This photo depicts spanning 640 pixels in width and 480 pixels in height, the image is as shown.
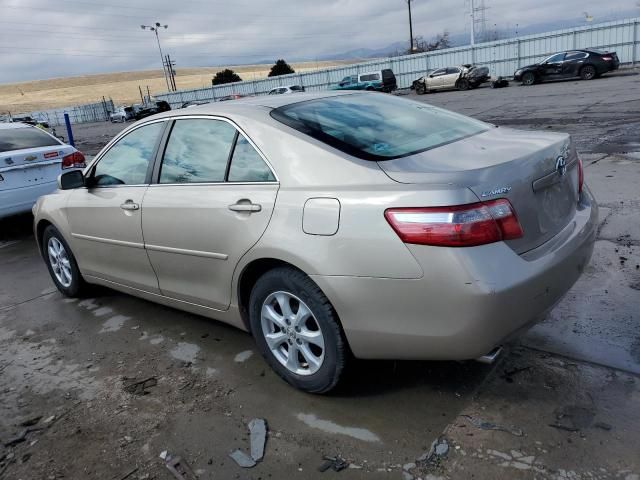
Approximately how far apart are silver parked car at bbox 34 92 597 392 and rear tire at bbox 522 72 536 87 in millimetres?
25949

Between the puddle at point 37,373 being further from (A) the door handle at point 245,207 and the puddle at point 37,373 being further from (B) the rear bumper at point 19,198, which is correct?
(B) the rear bumper at point 19,198

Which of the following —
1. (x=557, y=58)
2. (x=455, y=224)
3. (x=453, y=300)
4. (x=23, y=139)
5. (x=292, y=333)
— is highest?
(x=23, y=139)

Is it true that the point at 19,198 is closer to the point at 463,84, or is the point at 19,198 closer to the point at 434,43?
the point at 463,84

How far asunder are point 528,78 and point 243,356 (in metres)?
27.2

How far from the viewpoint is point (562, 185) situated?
9.65ft

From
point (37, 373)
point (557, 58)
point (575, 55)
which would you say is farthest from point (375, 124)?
point (557, 58)

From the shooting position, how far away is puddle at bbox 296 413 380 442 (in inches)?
107

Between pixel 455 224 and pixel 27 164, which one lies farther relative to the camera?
pixel 27 164

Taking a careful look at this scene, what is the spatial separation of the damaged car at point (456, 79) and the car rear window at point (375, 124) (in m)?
29.2

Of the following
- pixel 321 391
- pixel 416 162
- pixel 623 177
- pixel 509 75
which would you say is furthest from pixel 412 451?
pixel 509 75

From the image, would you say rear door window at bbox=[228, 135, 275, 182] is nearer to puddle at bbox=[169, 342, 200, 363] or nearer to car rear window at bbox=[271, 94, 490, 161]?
car rear window at bbox=[271, 94, 490, 161]

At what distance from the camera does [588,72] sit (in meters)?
25.4

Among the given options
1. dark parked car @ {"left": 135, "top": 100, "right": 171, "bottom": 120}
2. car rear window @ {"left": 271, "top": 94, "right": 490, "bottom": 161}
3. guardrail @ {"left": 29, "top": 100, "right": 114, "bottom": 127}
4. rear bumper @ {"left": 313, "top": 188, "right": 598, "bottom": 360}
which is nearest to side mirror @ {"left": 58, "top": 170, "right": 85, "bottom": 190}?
car rear window @ {"left": 271, "top": 94, "right": 490, "bottom": 161}

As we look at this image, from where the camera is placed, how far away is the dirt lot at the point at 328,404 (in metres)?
2.52
